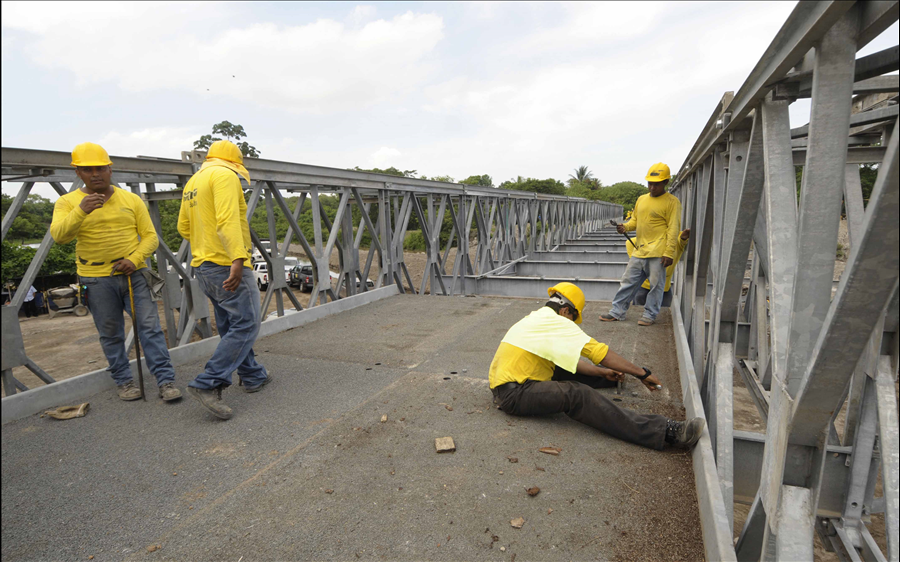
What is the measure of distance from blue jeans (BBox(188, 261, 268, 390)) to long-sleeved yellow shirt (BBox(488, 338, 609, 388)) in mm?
1883

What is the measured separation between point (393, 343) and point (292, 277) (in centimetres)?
1443

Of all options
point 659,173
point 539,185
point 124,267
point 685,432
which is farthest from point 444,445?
point 539,185

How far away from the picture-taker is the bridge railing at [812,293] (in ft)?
5.13

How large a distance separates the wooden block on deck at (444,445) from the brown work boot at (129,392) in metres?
2.50

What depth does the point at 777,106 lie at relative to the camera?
2.29m

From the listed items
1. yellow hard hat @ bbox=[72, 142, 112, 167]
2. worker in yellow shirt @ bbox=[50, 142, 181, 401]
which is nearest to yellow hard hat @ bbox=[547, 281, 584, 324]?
worker in yellow shirt @ bbox=[50, 142, 181, 401]

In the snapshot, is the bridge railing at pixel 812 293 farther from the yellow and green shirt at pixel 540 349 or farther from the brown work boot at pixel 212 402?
the brown work boot at pixel 212 402

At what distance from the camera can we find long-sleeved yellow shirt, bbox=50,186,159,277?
3842 millimetres

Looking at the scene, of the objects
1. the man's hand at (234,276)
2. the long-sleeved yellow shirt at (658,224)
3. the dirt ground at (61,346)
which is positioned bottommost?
the dirt ground at (61,346)

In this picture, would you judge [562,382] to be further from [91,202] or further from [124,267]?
[91,202]

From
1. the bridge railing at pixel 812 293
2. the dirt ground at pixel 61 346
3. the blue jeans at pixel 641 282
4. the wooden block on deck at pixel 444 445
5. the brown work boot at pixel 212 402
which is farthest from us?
the dirt ground at pixel 61 346

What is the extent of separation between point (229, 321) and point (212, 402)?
661mm

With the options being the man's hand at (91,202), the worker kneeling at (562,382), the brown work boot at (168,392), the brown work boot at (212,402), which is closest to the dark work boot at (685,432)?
the worker kneeling at (562,382)

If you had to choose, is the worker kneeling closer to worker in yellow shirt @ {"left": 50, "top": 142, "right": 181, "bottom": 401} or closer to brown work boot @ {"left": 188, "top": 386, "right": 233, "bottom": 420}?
brown work boot @ {"left": 188, "top": 386, "right": 233, "bottom": 420}
